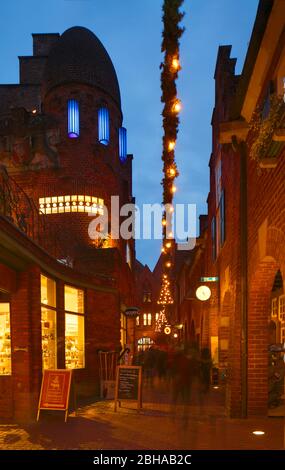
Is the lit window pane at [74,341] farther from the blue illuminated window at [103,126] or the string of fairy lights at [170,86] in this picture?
the blue illuminated window at [103,126]

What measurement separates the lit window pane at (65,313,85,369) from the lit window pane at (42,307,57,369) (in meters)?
1.01

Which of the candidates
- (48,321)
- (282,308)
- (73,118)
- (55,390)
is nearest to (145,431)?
(55,390)

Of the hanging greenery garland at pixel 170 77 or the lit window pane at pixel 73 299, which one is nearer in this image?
the hanging greenery garland at pixel 170 77

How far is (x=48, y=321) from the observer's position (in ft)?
40.2

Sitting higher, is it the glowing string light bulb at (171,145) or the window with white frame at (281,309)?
the glowing string light bulb at (171,145)

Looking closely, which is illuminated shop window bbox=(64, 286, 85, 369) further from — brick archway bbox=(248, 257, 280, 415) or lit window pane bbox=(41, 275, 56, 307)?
brick archway bbox=(248, 257, 280, 415)

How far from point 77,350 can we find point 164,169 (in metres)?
6.17

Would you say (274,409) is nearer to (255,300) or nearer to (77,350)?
(255,300)

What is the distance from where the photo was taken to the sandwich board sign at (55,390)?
9742 millimetres

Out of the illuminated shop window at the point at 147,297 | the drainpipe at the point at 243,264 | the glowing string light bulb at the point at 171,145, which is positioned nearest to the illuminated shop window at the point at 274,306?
the drainpipe at the point at 243,264

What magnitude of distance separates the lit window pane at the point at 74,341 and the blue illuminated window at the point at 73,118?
384 inches

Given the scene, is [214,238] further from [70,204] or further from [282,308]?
[70,204]

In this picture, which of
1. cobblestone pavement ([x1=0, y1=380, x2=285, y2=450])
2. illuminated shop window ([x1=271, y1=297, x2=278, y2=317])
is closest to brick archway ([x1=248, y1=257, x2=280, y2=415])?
cobblestone pavement ([x1=0, y1=380, x2=285, y2=450])

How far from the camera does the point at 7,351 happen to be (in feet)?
35.2
